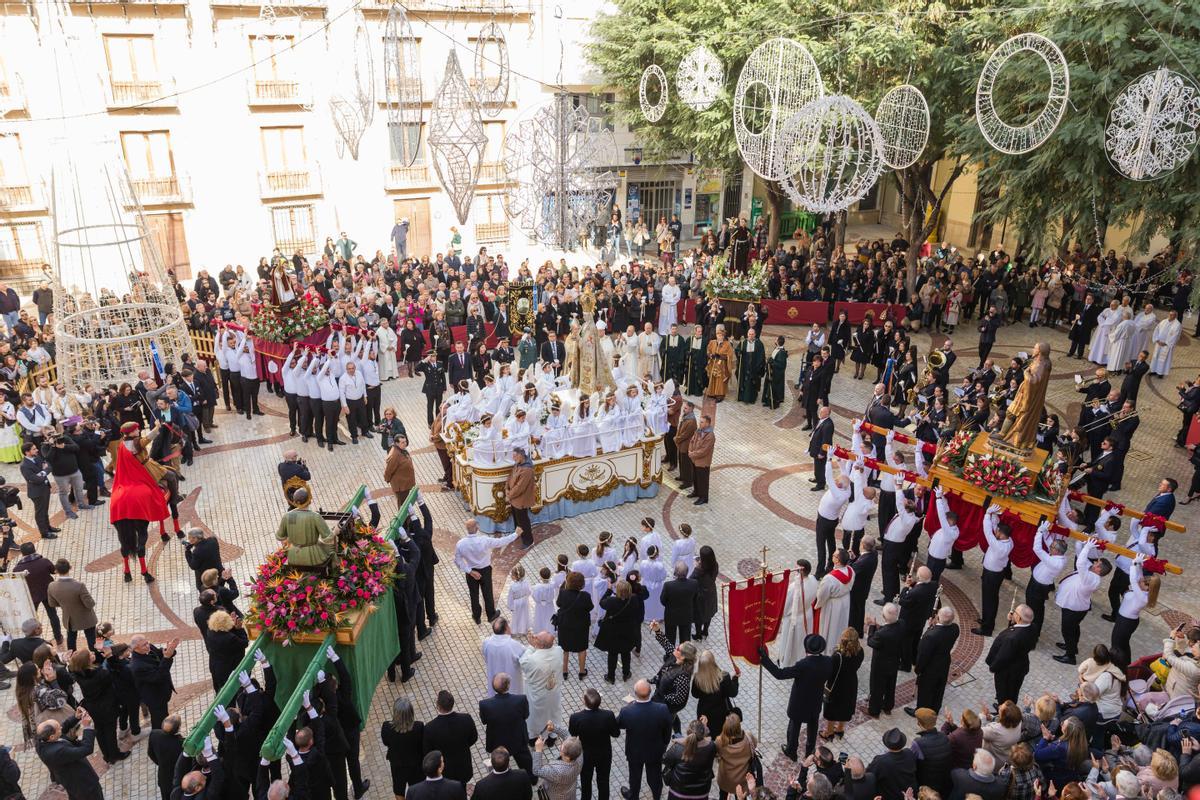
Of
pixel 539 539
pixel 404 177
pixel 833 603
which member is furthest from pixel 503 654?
pixel 404 177

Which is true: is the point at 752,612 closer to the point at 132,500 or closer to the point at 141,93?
the point at 132,500

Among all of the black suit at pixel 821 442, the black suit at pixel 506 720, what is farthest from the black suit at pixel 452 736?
the black suit at pixel 821 442

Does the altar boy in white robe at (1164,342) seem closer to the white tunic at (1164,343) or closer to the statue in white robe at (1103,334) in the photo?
the white tunic at (1164,343)

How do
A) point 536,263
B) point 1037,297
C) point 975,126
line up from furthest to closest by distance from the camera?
point 536,263 → point 1037,297 → point 975,126

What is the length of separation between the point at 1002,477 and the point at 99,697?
1046 centimetres

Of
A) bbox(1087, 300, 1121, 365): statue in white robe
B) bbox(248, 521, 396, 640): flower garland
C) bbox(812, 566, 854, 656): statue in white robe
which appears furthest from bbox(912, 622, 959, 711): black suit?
bbox(1087, 300, 1121, 365): statue in white robe

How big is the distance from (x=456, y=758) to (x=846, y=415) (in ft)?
39.1

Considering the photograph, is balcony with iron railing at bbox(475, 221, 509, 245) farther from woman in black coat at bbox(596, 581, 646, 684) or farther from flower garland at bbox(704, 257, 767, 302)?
woman in black coat at bbox(596, 581, 646, 684)

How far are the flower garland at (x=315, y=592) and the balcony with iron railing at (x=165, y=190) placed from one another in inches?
863

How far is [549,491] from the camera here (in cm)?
1284

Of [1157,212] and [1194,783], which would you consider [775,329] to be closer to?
[1157,212]

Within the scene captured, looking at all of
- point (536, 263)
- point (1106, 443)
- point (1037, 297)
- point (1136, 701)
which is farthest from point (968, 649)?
point (536, 263)

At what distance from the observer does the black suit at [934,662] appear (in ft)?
27.9

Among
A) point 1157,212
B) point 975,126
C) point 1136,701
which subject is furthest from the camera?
point 975,126
